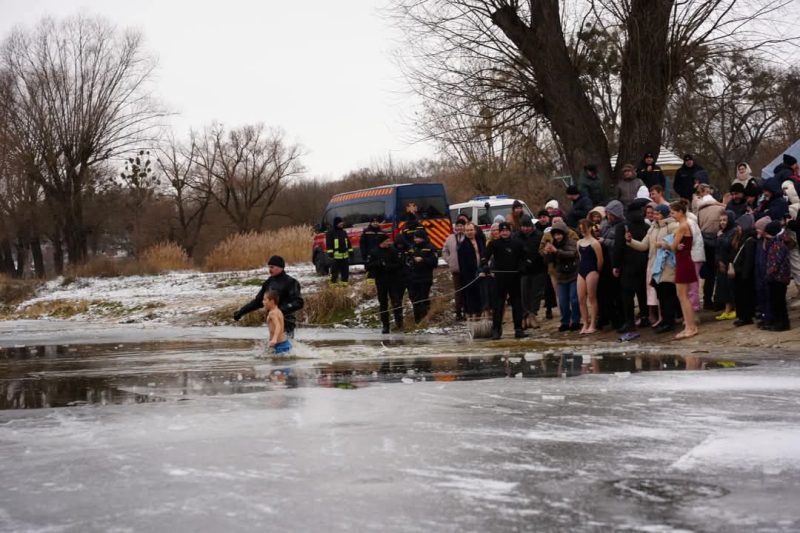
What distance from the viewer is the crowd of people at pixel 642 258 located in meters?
14.2

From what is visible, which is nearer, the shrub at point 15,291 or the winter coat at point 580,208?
the winter coat at point 580,208

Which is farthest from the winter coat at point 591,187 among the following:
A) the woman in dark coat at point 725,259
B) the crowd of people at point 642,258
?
the woman in dark coat at point 725,259

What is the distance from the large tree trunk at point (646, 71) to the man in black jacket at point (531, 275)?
4614 millimetres

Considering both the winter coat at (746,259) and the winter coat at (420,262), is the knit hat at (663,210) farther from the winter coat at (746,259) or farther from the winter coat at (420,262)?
the winter coat at (420,262)

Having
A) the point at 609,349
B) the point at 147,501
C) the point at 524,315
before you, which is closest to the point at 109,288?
the point at 524,315

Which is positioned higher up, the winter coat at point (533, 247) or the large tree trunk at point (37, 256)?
the large tree trunk at point (37, 256)

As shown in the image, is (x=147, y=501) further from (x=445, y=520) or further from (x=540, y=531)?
(x=540, y=531)

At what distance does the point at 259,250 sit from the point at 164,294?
25.5 ft

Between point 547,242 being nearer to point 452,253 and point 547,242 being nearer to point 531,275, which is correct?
point 531,275

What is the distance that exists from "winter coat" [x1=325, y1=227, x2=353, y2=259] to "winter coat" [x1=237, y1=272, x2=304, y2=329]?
10729 mm

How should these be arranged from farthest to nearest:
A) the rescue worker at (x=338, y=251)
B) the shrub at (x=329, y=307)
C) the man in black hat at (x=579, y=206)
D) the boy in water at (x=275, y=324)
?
the rescue worker at (x=338, y=251) → the shrub at (x=329, y=307) → the man in black hat at (x=579, y=206) → the boy in water at (x=275, y=324)

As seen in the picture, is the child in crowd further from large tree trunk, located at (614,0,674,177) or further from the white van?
the white van

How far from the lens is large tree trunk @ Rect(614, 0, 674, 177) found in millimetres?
21641

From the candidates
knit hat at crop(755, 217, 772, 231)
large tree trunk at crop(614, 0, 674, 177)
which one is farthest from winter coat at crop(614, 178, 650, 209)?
knit hat at crop(755, 217, 772, 231)
